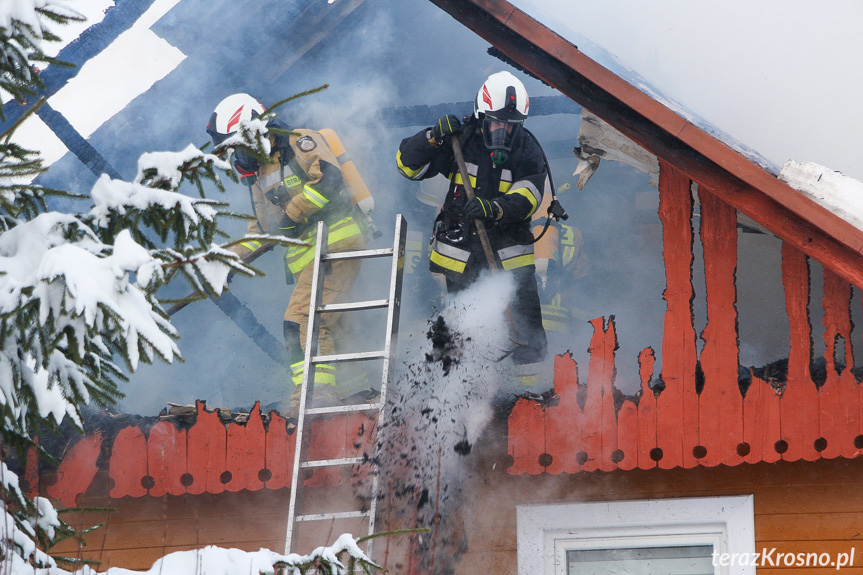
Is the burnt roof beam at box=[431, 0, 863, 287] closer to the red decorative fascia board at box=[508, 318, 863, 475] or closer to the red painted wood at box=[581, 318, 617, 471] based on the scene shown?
the red decorative fascia board at box=[508, 318, 863, 475]

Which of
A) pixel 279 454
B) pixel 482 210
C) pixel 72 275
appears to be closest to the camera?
pixel 72 275

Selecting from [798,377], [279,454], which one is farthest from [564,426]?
[279,454]

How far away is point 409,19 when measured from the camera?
27.1 feet

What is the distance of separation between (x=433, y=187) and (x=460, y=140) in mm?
1425

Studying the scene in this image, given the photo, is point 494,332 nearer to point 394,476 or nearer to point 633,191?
point 394,476

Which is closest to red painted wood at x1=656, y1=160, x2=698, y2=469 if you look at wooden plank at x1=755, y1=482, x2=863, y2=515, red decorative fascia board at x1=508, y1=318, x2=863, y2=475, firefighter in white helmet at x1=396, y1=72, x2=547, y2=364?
red decorative fascia board at x1=508, y1=318, x2=863, y2=475

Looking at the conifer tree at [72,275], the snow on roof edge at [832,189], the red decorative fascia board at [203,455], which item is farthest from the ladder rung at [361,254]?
the snow on roof edge at [832,189]

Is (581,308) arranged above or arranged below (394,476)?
above

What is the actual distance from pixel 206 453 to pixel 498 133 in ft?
8.62

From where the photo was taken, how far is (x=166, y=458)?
219 inches

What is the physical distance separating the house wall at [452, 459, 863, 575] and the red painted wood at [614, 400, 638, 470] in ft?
1.19

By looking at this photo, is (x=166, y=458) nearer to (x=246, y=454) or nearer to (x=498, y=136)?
(x=246, y=454)

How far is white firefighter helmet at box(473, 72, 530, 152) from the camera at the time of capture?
20.2ft

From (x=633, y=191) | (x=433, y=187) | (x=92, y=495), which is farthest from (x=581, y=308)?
(x=92, y=495)
